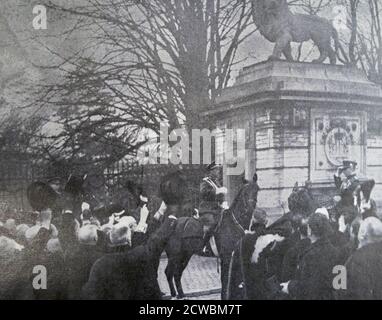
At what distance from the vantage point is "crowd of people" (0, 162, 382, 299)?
19.4ft

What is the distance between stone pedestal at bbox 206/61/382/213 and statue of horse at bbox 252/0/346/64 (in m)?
0.22

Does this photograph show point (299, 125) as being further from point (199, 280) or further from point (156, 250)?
point (156, 250)

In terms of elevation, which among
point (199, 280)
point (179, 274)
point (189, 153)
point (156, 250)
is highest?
point (189, 153)

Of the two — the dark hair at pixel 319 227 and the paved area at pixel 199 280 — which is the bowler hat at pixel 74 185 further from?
the dark hair at pixel 319 227

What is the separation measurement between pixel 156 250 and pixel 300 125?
8.54ft

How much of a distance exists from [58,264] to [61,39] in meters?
3.19

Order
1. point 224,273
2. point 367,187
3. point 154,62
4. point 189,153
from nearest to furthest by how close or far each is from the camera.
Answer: point 224,273 < point 367,187 < point 189,153 < point 154,62

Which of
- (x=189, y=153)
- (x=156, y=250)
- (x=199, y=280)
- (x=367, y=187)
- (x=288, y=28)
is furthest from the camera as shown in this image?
(x=189, y=153)

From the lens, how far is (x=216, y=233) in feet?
22.8

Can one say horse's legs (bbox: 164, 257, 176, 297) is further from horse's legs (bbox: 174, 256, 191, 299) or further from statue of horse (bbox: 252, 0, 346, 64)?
statue of horse (bbox: 252, 0, 346, 64)

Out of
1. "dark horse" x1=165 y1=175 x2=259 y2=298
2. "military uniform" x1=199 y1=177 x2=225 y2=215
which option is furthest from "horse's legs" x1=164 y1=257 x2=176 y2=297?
"military uniform" x1=199 y1=177 x2=225 y2=215

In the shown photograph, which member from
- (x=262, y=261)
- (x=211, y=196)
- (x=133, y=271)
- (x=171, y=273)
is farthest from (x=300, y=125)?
(x=133, y=271)

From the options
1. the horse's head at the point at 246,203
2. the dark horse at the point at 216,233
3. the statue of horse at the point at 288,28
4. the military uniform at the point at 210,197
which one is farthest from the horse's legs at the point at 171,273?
the statue of horse at the point at 288,28

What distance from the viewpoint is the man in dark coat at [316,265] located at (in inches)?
231
